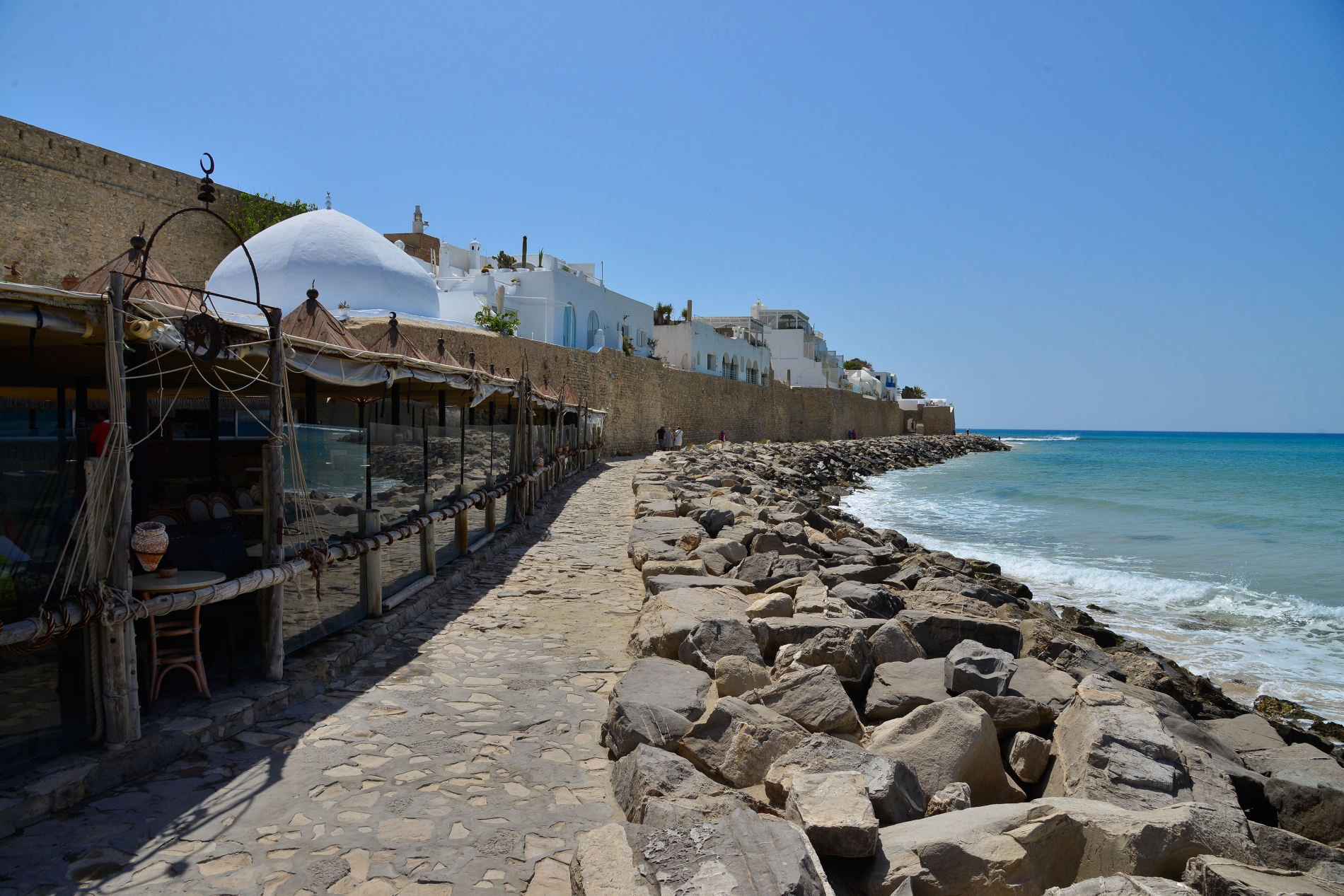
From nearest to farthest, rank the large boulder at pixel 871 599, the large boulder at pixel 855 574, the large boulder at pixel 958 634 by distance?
the large boulder at pixel 958 634
the large boulder at pixel 871 599
the large boulder at pixel 855 574

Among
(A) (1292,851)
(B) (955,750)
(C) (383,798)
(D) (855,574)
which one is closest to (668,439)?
(D) (855,574)

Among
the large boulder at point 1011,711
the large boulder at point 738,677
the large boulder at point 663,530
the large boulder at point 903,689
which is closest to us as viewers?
the large boulder at point 1011,711

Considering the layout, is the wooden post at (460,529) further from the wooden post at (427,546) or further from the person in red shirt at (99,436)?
the person in red shirt at (99,436)

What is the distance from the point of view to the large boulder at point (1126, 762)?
324 cm

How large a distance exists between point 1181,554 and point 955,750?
599 inches

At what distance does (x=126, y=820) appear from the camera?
3100 millimetres

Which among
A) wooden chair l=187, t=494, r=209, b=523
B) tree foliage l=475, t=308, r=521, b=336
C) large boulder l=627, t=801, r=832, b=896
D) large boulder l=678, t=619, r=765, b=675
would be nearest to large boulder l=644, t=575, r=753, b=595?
large boulder l=678, t=619, r=765, b=675

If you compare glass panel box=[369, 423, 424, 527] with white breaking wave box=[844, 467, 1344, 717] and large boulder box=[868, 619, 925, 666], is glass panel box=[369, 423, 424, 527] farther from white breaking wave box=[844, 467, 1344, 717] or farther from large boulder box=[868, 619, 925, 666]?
white breaking wave box=[844, 467, 1344, 717]

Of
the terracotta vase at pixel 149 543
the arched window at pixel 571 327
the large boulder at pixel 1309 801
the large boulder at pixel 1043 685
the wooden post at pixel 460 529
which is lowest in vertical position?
the large boulder at pixel 1309 801

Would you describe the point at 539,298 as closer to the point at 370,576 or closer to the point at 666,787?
the point at 370,576

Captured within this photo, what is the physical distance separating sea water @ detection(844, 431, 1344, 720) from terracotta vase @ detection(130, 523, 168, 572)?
8.51 metres

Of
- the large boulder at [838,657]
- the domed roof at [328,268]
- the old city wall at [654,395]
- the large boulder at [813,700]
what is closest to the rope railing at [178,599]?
the large boulder at [813,700]

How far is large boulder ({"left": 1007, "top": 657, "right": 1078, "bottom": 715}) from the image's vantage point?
4.38 meters

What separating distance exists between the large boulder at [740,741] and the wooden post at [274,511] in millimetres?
2490
